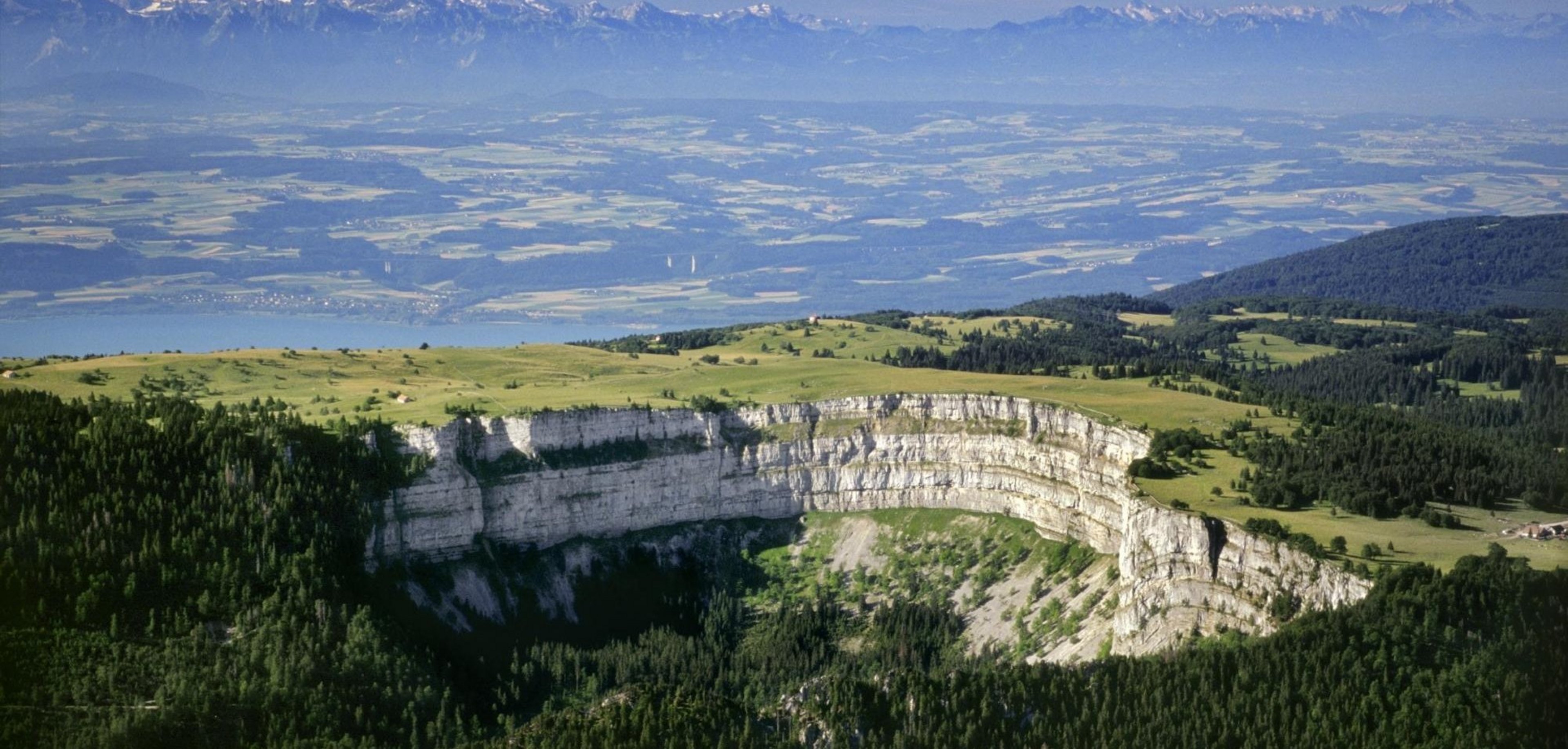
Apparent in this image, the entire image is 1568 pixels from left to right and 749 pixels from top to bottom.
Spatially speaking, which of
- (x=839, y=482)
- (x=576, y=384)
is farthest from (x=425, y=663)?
(x=576, y=384)

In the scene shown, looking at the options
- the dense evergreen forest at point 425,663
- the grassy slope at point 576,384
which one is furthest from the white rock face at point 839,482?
the dense evergreen forest at point 425,663

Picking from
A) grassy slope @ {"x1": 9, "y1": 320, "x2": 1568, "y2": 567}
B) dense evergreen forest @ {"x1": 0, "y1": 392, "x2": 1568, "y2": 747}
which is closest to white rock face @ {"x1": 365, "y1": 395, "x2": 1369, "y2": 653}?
grassy slope @ {"x1": 9, "y1": 320, "x2": 1568, "y2": 567}

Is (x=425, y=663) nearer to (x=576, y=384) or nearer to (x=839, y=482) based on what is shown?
(x=839, y=482)

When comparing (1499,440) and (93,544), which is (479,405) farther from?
(1499,440)

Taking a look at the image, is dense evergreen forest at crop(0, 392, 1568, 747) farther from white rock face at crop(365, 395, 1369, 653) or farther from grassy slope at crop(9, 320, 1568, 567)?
grassy slope at crop(9, 320, 1568, 567)

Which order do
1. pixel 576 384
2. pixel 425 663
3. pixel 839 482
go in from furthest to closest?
pixel 576 384
pixel 839 482
pixel 425 663

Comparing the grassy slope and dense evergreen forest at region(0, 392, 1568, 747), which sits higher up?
the grassy slope

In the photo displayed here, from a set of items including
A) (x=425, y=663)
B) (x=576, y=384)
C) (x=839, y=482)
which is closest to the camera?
(x=425, y=663)
